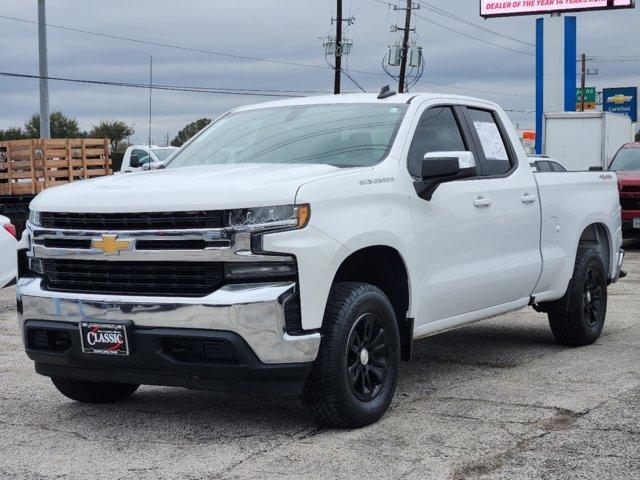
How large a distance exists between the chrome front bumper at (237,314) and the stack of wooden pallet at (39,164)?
1749 centimetres

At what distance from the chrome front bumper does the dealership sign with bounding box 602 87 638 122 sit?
106152 millimetres

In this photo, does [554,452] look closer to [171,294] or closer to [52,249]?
[171,294]

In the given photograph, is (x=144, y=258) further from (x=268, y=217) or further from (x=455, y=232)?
(x=455, y=232)

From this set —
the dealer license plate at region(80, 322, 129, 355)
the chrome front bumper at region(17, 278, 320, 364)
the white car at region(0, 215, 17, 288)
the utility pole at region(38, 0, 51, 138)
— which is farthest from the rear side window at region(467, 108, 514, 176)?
the utility pole at region(38, 0, 51, 138)

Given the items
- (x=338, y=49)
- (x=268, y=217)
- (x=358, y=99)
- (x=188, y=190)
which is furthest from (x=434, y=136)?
(x=338, y=49)

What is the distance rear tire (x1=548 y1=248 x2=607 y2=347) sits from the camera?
8508mm

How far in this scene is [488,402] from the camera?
6.58 metres

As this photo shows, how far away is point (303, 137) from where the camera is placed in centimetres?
681

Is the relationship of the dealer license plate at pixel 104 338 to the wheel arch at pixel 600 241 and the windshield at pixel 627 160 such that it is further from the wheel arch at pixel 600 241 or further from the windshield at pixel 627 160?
the windshield at pixel 627 160

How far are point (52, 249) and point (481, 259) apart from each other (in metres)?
2.76

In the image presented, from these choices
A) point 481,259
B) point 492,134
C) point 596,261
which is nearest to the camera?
point 481,259

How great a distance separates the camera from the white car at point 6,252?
1111 centimetres

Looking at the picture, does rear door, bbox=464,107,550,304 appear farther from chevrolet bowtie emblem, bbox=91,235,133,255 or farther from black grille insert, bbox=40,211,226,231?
chevrolet bowtie emblem, bbox=91,235,133,255

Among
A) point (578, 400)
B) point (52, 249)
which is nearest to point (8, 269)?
point (52, 249)
